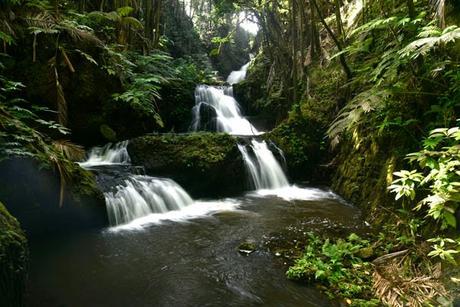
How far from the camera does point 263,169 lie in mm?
8992

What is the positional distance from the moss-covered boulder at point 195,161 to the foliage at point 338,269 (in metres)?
3.71

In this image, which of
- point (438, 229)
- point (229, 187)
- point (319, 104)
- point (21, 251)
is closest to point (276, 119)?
point (319, 104)

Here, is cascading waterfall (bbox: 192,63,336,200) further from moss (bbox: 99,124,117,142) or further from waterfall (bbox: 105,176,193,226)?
moss (bbox: 99,124,117,142)

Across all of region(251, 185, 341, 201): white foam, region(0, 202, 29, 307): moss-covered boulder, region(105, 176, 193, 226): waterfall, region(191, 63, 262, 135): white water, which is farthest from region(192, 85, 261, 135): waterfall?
region(0, 202, 29, 307): moss-covered boulder

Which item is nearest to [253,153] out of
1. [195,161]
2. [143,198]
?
[195,161]

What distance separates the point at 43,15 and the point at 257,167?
6359mm

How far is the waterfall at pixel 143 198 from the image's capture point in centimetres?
619

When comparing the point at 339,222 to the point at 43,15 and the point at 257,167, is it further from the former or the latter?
the point at 43,15

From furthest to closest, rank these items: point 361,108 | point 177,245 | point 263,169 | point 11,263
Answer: point 263,169
point 177,245
point 361,108
point 11,263

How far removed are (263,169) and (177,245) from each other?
4328mm

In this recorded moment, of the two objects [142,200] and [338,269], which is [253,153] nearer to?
[142,200]

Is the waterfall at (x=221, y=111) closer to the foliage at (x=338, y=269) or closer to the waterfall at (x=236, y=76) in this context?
the foliage at (x=338, y=269)

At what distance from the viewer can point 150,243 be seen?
17.1 feet

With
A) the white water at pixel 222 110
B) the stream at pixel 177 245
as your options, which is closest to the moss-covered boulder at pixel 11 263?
the stream at pixel 177 245
